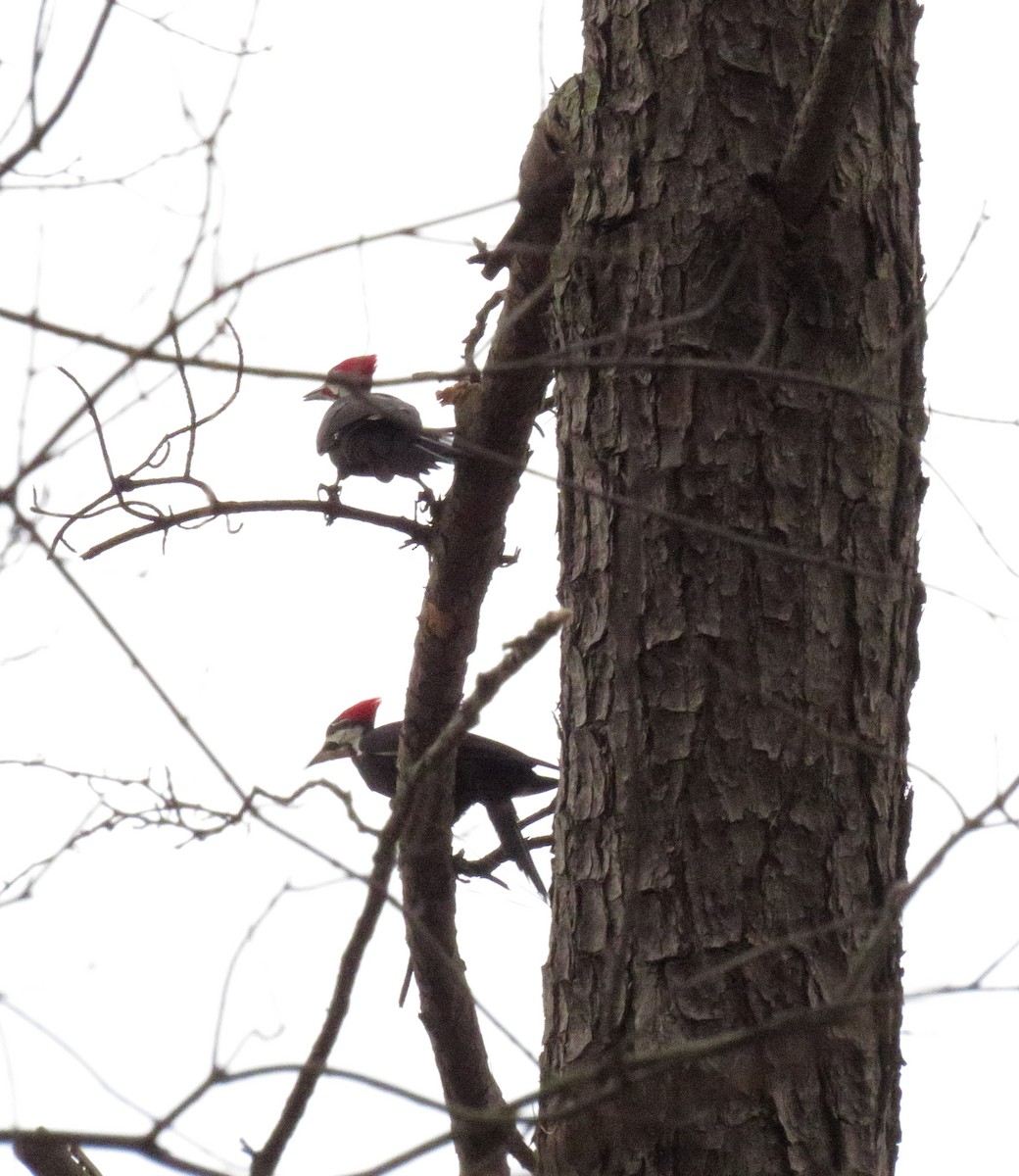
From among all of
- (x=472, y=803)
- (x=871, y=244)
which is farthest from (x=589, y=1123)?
(x=472, y=803)

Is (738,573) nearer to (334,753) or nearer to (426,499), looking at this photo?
(426,499)

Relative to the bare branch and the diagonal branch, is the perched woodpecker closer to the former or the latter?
the diagonal branch

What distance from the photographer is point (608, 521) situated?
2330 millimetres

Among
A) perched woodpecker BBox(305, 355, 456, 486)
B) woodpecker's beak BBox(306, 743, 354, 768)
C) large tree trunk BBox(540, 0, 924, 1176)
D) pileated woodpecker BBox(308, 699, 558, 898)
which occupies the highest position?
perched woodpecker BBox(305, 355, 456, 486)

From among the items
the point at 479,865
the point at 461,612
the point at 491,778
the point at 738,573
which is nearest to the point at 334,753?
the point at 491,778

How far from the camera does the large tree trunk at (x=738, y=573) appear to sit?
1995 millimetres

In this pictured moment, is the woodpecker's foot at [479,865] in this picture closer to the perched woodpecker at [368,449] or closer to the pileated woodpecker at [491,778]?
the pileated woodpecker at [491,778]

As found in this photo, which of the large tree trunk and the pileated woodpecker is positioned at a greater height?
the pileated woodpecker

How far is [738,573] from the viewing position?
2150 mm

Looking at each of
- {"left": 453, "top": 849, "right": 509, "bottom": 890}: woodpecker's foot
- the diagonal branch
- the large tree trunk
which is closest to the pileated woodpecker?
{"left": 453, "top": 849, "right": 509, "bottom": 890}: woodpecker's foot

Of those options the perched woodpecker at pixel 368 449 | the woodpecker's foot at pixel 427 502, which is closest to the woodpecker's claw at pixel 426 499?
the woodpecker's foot at pixel 427 502

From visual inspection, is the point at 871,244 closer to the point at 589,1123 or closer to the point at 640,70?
the point at 640,70

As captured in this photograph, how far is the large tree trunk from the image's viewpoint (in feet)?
6.55

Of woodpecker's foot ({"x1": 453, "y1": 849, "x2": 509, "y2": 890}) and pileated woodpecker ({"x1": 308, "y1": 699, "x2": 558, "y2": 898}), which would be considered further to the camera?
pileated woodpecker ({"x1": 308, "y1": 699, "x2": 558, "y2": 898})
